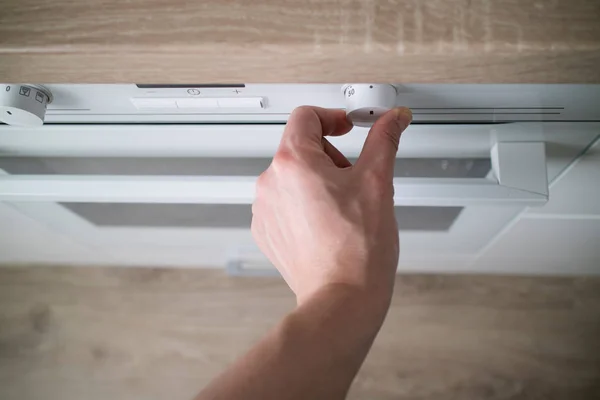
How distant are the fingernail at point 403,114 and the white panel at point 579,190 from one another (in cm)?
20

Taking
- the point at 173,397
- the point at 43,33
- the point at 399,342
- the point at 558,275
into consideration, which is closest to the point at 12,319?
the point at 173,397

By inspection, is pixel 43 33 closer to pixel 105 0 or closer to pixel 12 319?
pixel 105 0

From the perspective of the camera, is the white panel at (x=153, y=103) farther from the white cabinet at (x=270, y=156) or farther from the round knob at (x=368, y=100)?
the round knob at (x=368, y=100)

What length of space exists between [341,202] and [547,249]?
21.7 inches

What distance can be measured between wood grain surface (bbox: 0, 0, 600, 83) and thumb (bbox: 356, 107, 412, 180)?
0.04 metres

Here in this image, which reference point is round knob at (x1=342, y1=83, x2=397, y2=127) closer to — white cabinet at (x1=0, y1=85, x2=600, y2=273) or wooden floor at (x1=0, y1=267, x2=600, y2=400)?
white cabinet at (x1=0, y1=85, x2=600, y2=273)

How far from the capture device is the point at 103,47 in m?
0.30

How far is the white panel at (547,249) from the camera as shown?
68cm

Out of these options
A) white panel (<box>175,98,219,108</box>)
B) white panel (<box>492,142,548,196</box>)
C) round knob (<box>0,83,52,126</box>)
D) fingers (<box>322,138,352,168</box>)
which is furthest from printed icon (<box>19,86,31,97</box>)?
white panel (<box>492,142,548,196</box>)

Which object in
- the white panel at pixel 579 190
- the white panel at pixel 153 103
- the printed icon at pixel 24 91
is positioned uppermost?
the white panel at pixel 579 190

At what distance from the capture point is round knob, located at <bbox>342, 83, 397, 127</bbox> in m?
0.35

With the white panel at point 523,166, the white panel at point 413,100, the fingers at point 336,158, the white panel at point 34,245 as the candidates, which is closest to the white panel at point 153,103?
the white panel at point 413,100

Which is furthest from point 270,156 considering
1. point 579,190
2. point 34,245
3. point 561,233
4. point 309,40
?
point 34,245

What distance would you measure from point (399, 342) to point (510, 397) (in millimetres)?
196
